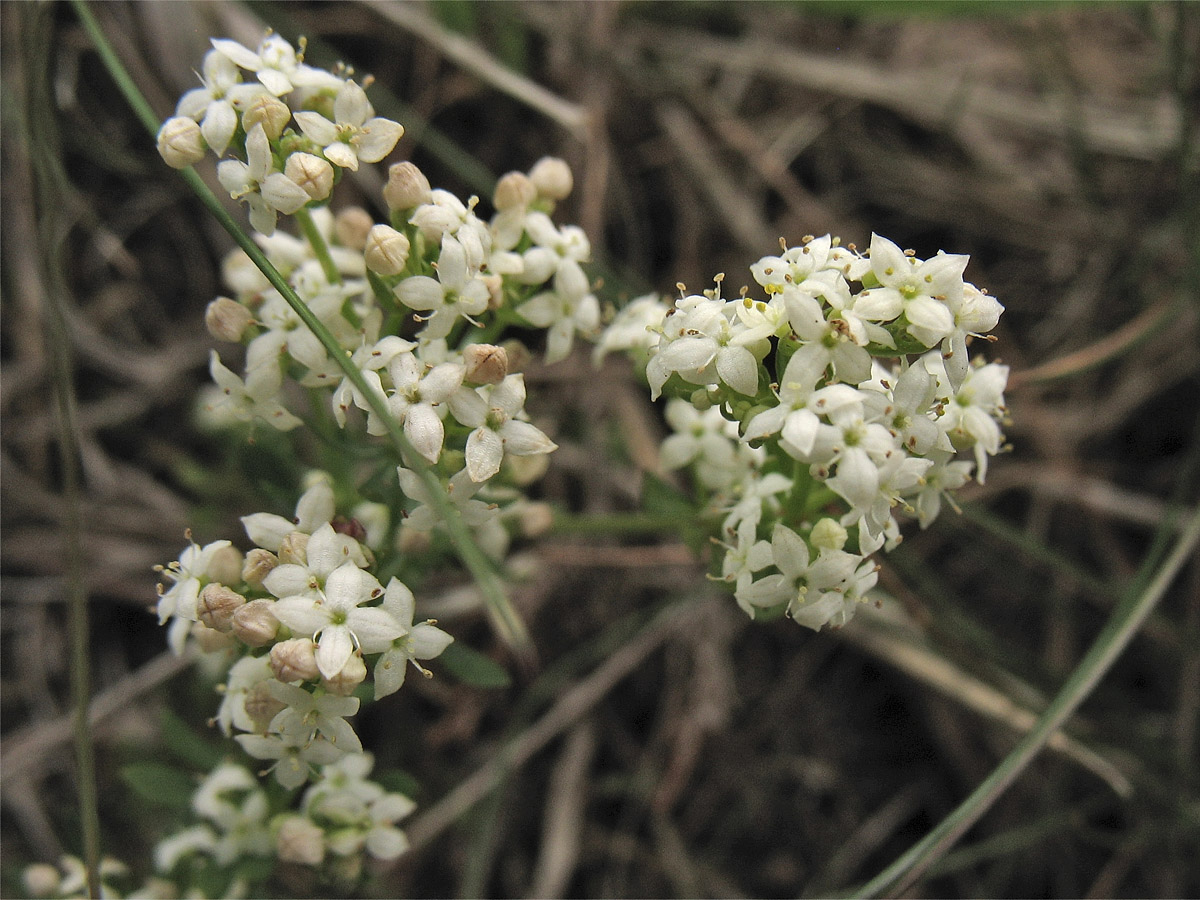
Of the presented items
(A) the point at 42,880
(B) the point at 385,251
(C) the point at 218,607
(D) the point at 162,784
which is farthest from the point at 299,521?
(A) the point at 42,880

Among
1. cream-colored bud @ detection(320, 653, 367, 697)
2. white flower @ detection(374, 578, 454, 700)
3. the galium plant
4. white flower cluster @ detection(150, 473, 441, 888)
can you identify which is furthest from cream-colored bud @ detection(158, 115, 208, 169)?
cream-colored bud @ detection(320, 653, 367, 697)

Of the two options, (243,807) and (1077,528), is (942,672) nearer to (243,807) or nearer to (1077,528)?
(1077,528)

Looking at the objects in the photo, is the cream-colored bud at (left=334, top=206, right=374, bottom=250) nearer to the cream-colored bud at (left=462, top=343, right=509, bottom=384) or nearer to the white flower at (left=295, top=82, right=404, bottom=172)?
the white flower at (left=295, top=82, right=404, bottom=172)

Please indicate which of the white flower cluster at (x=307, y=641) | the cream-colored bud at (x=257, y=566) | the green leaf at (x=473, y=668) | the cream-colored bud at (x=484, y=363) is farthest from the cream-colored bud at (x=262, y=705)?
the cream-colored bud at (x=484, y=363)

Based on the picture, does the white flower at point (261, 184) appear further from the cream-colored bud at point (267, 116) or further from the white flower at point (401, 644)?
the white flower at point (401, 644)

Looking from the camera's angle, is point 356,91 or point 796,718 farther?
point 796,718

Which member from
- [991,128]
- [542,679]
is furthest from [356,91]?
[991,128]
